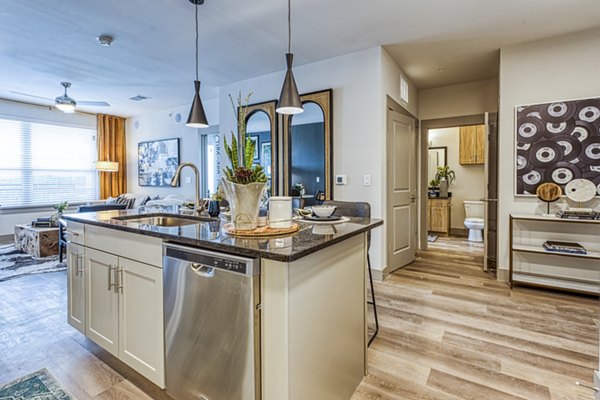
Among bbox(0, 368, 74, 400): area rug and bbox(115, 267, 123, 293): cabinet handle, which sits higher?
bbox(115, 267, 123, 293): cabinet handle

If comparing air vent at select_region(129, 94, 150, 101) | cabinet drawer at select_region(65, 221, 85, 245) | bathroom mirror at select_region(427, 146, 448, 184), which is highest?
air vent at select_region(129, 94, 150, 101)

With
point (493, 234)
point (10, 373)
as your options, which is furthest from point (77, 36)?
point (493, 234)

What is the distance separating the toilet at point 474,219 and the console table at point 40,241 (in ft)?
23.1

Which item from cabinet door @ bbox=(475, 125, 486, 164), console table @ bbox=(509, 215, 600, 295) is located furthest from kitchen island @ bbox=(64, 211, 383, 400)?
cabinet door @ bbox=(475, 125, 486, 164)

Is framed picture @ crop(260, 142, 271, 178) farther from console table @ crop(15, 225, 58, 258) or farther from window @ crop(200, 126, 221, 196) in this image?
console table @ crop(15, 225, 58, 258)

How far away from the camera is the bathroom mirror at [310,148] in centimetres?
394

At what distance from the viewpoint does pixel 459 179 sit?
6648mm

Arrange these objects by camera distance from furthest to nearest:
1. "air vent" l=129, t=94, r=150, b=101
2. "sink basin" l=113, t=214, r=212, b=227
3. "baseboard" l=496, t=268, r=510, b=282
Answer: "air vent" l=129, t=94, r=150, b=101
"baseboard" l=496, t=268, r=510, b=282
"sink basin" l=113, t=214, r=212, b=227

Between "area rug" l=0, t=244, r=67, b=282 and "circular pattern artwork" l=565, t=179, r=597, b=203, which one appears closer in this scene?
"circular pattern artwork" l=565, t=179, r=597, b=203

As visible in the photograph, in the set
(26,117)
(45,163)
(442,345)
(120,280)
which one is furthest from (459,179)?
(26,117)

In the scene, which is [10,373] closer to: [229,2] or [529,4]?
[229,2]

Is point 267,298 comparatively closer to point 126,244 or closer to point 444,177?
point 126,244

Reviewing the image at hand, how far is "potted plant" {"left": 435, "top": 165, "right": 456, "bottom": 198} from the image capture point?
21.5ft

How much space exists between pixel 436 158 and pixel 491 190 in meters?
3.04
